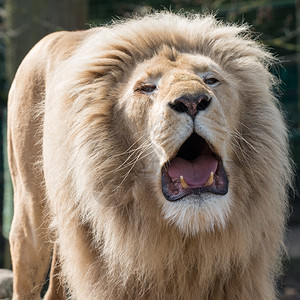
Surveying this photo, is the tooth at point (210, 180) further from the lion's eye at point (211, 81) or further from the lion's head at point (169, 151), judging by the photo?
the lion's eye at point (211, 81)

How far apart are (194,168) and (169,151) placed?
18cm

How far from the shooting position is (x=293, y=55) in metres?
8.91

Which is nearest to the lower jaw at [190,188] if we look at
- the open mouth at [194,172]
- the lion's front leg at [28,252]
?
the open mouth at [194,172]

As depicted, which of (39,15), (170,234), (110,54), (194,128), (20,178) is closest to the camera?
(194,128)

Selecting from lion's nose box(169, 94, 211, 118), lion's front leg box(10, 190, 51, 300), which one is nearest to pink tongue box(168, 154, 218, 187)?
lion's nose box(169, 94, 211, 118)

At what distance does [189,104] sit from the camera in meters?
3.33

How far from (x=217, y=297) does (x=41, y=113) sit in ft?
5.22

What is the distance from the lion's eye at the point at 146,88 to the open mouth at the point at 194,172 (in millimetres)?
310

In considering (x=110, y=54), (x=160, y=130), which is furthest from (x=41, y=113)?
(x=160, y=130)

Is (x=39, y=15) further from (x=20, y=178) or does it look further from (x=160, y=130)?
(x=160, y=130)

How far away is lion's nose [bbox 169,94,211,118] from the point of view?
3.33 meters

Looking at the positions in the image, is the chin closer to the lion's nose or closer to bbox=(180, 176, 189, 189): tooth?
bbox=(180, 176, 189, 189): tooth

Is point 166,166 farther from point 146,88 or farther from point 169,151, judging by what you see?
point 146,88

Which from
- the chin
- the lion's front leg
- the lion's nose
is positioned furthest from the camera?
the lion's front leg
